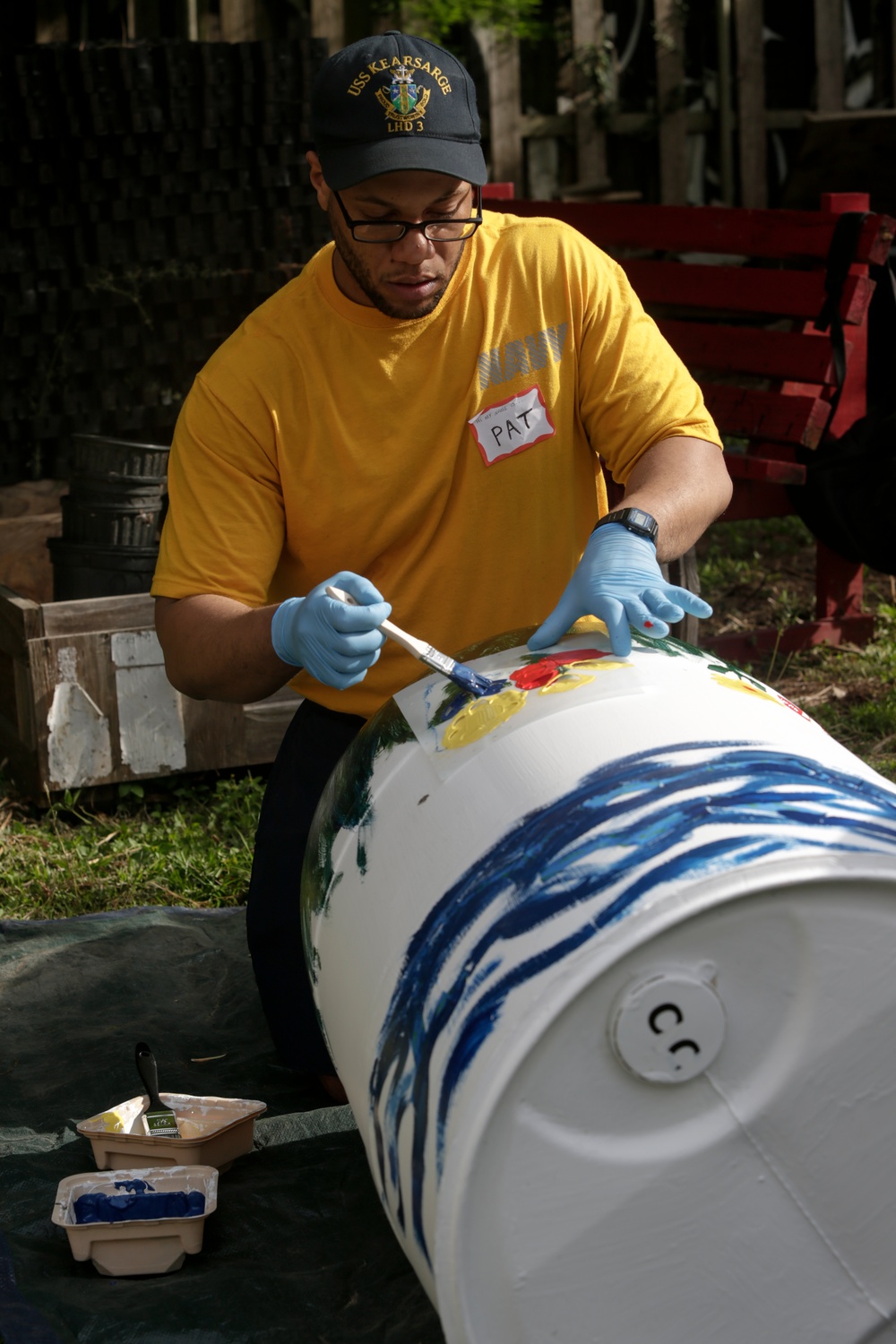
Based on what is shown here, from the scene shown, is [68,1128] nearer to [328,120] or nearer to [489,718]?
[489,718]

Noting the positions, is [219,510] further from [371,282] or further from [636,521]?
[636,521]

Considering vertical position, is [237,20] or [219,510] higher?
[237,20]

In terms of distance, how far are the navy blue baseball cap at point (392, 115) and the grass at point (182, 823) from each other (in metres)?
1.74

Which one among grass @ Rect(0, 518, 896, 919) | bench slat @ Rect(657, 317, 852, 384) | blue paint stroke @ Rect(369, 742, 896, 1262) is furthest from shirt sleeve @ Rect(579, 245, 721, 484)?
bench slat @ Rect(657, 317, 852, 384)

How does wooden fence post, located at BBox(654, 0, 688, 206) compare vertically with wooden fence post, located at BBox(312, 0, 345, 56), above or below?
below

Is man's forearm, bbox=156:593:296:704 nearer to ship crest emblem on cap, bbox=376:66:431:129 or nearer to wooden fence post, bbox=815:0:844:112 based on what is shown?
ship crest emblem on cap, bbox=376:66:431:129

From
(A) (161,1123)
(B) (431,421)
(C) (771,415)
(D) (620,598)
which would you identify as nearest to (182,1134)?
(A) (161,1123)

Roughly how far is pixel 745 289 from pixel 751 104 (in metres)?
2.43

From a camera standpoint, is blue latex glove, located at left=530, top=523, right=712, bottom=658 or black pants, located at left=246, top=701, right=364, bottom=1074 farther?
black pants, located at left=246, top=701, right=364, bottom=1074

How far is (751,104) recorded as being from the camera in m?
6.25

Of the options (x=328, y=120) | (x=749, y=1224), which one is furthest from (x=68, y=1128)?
(x=328, y=120)

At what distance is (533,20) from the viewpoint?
5996 mm

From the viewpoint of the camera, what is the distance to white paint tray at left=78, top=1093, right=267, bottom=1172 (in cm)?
206

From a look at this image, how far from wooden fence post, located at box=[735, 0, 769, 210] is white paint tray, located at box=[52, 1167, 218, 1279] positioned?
17.4 ft
